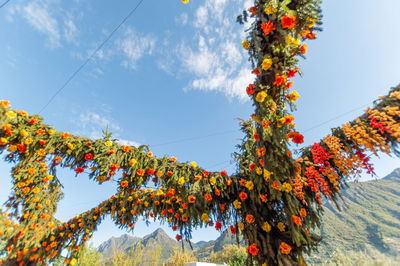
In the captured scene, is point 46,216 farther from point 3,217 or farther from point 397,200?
point 397,200

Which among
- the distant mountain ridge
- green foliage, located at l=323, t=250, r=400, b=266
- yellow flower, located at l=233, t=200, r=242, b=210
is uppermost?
the distant mountain ridge

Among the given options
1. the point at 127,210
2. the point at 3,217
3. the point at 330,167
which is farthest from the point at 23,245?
the point at 330,167

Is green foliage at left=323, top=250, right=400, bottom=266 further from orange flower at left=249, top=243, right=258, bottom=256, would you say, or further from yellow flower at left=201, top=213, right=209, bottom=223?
yellow flower at left=201, top=213, right=209, bottom=223

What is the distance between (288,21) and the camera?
7.27 ft

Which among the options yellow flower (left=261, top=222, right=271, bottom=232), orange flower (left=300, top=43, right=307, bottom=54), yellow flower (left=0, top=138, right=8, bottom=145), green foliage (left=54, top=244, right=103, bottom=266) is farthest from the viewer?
green foliage (left=54, top=244, right=103, bottom=266)

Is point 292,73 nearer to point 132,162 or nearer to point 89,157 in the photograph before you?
point 132,162

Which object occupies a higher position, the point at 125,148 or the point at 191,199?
the point at 125,148

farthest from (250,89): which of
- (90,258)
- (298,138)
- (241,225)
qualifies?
(90,258)

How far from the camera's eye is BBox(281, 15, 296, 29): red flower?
2.20 meters

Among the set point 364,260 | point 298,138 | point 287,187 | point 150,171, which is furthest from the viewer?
point 364,260

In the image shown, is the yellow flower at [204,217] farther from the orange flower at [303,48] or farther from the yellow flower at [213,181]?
the orange flower at [303,48]

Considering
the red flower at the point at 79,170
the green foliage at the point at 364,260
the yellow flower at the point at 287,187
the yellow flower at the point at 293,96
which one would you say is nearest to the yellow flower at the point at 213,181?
the yellow flower at the point at 287,187

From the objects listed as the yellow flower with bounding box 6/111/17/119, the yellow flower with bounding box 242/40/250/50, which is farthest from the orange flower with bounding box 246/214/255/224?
the yellow flower with bounding box 6/111/17/119

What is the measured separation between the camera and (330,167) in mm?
3461
